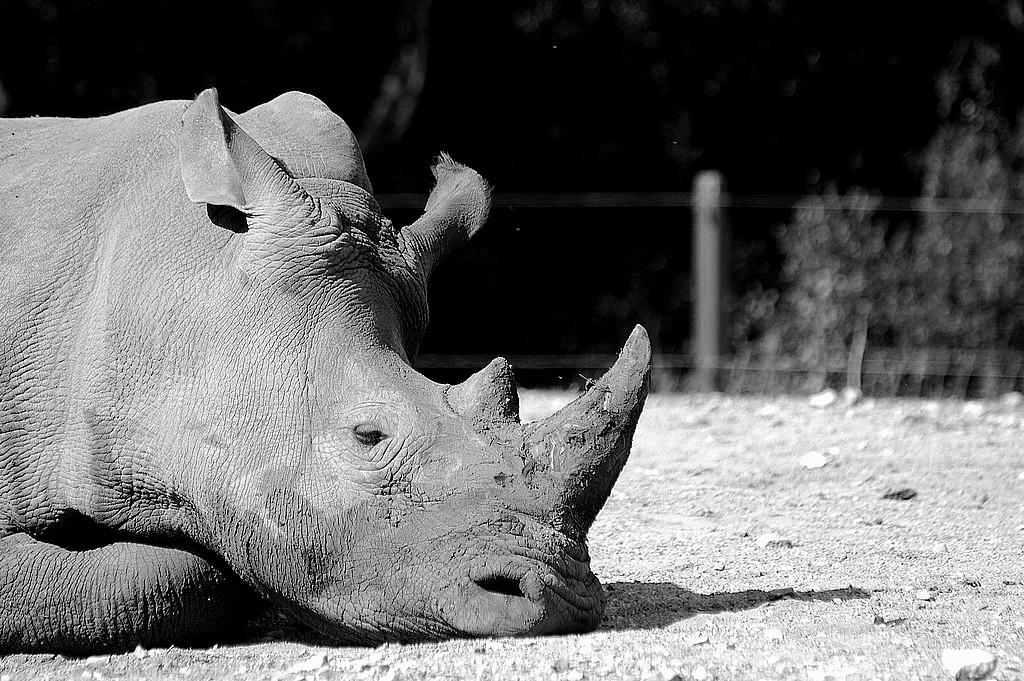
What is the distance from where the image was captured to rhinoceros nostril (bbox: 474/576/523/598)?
3.19 meters

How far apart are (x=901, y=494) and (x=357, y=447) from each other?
3278 millimetres

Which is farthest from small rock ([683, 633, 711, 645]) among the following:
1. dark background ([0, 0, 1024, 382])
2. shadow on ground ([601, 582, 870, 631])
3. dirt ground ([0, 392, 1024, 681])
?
dark background ([0, 0, 1024, 382])

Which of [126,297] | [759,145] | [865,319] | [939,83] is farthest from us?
[759,145]

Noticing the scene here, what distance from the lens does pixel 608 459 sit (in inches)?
128

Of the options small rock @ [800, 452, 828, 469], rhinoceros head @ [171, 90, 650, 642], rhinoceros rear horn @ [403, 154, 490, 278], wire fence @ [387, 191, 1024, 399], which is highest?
rhinoceros rear horn @ [403, 154, 490, 278]

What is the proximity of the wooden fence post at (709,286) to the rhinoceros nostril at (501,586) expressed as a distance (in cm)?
672

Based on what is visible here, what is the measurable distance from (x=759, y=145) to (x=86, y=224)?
9.93 m

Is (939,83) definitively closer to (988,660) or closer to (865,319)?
(865,319)

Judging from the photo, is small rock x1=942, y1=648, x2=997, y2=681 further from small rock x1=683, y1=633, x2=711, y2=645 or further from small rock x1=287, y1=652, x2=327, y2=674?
small rock x1=287, y1=652, x2=327, y2=674

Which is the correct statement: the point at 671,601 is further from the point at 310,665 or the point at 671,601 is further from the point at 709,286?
the point at 709,286

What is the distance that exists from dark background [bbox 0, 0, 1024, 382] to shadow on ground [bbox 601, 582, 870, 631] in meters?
7.02

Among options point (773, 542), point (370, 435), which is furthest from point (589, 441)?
point (773, 542)

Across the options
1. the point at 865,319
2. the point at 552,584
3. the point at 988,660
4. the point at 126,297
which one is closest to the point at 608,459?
the point at 552,584

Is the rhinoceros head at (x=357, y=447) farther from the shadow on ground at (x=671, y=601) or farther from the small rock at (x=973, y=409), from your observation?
the small rock at (x=973, y=409)
